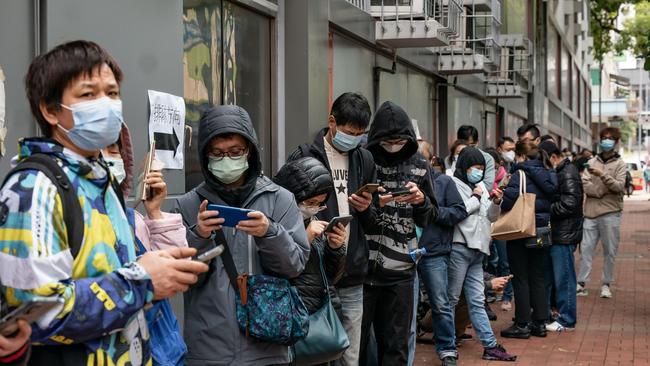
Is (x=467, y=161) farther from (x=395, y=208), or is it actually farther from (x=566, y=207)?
(x=395, y=208)

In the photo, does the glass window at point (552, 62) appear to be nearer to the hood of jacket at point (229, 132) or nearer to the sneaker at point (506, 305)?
the sneaker at point (506, 305)

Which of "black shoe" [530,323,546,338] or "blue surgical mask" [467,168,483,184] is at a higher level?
"blue surgical mask" [467,168,483,184]

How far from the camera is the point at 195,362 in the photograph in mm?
4168

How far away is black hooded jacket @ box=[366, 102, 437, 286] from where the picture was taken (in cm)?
658

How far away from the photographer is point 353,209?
6180mm

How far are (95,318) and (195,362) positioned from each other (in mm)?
1534

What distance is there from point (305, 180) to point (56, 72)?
2339mm

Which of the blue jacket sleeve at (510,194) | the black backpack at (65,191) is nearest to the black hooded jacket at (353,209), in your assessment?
the black backpack at (65,191)

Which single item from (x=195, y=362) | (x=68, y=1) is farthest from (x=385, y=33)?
(x=195, y=362)

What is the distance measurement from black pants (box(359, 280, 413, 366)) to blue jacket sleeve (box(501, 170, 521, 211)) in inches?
143

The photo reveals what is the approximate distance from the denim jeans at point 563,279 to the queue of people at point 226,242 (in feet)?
6.28

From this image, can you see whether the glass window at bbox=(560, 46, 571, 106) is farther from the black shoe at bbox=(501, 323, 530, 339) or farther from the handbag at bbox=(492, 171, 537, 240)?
the handbag at bbox=(492, 171, 537, 240)

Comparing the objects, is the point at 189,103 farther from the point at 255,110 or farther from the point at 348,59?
the point at 348,59

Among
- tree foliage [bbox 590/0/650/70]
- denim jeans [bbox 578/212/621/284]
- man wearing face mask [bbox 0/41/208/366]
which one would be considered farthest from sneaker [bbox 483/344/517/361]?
tree foliage [bbox 590/0/650/70]
